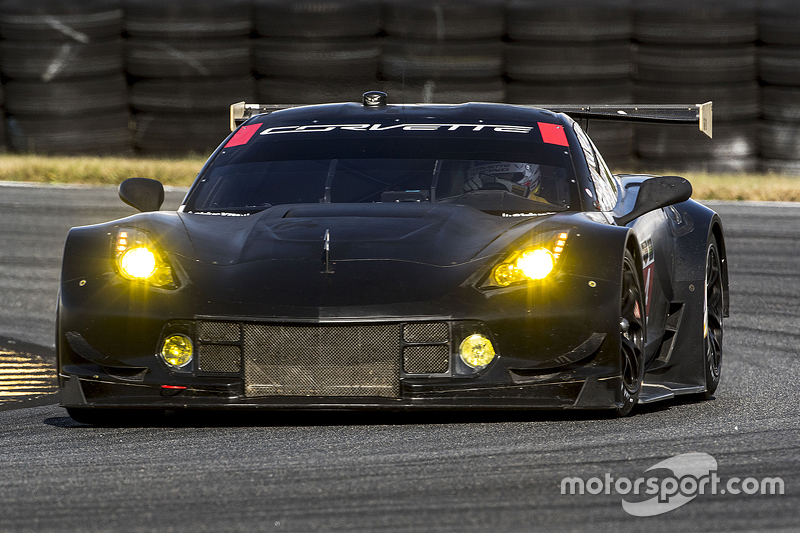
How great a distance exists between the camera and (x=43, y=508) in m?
3.06

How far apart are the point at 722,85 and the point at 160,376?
378 inches

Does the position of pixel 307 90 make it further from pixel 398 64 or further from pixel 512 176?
pixel 512 176

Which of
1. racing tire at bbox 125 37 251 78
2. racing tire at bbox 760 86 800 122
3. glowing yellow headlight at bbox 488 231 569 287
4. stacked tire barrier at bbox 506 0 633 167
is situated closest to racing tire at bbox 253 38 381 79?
racing tire at bbox 125 37 251 78

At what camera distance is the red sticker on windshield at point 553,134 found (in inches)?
212

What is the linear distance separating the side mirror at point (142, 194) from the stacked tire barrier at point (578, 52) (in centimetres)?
781

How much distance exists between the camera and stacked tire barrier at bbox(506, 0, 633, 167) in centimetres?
1256

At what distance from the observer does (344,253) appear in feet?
13.6

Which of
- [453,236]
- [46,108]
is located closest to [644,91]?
[46,108]

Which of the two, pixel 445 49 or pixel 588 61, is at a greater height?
pixel 445 49

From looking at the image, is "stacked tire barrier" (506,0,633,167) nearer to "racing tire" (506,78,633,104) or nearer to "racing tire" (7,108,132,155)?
"racing tire" (506,78,633,104)

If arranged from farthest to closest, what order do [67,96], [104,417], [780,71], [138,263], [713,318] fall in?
[67,96] < [780,71] < [713,318] < [104,417] < [138,263]

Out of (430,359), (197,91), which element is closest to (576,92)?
(197,91)

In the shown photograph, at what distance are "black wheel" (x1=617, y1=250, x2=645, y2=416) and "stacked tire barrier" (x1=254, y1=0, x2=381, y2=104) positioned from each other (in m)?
8.84

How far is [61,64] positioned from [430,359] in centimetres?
991
